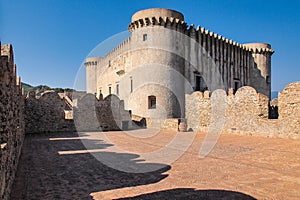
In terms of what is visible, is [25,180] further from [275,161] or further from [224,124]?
[224,124]

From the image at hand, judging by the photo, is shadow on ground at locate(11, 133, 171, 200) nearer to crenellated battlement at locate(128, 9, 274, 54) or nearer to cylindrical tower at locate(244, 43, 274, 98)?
crenellated battlement at locate(128, 9, 274, 54)

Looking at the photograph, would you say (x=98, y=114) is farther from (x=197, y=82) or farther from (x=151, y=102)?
(x=197, y=82)

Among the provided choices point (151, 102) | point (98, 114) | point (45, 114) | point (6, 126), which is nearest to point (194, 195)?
point (6, 126)

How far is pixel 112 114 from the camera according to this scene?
16719 mm

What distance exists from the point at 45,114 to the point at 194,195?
12.8 metres

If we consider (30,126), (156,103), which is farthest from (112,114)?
(30,126)

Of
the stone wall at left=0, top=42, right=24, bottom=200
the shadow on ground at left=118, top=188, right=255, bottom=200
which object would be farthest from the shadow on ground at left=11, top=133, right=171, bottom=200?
the shadow on ground at left=118, top=188, right=255, bottom=200

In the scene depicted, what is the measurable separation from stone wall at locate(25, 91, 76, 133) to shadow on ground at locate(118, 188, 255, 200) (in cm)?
1231

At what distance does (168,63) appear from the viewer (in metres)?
19.2

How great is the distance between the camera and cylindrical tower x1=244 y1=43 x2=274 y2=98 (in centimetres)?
2792

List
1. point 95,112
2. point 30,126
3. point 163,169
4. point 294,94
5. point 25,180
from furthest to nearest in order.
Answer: point 95,112 → point 30,126 → point 294,94 → point 163,169 → point 25,180

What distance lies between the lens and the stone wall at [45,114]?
45.4 feet

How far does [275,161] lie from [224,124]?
8.01 metres

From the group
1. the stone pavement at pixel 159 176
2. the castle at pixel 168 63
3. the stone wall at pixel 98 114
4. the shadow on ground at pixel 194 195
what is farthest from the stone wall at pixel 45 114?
the shadow on ground at pixel 194 195
